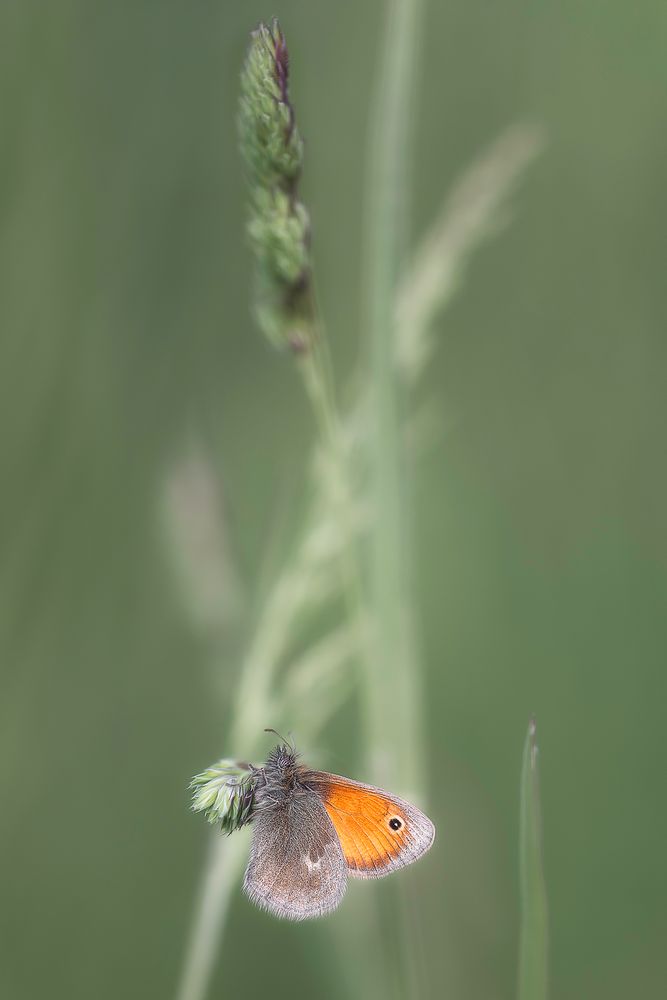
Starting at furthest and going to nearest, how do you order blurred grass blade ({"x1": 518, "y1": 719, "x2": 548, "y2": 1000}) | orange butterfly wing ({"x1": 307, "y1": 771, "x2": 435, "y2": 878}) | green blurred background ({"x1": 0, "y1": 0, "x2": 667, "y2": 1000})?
green blurred background ({"x1": 0, "y1": 0, "x2": 667, "y2": 1000})
orange butterfly wing ({"x1": 307, "y1": 771, "x2": 435, "y2": 878})
blurred grass blade ({"x1": 518, "y1": 719, "x2": 548, "y2": 1000})

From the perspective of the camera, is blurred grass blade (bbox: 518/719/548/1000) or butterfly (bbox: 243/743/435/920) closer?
blurred grass blade (bbox: 518/719/548/1000)

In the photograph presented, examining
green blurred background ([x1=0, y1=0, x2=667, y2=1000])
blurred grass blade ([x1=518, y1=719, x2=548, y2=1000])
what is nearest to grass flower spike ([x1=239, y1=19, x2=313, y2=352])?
Result: green blurred background ([x1=0, y1=0, x2=667, y2=1000])

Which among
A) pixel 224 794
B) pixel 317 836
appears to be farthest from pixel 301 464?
pixel 224 794

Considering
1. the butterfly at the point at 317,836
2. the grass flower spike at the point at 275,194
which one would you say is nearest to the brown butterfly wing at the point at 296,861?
the butterfly at the point at 317,836

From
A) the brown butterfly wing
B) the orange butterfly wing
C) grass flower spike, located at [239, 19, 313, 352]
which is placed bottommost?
the brown butterfly wing

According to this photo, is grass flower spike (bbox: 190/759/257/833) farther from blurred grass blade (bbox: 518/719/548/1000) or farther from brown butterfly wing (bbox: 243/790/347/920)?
blurred grass blade (bbox: 518/719/548/1000)

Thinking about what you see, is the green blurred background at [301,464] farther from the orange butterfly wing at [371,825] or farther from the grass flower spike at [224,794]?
the grass flower spike at [224,794]

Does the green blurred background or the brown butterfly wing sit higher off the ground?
the green blurred background

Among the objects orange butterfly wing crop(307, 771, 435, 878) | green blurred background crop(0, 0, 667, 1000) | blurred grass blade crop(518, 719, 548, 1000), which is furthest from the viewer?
green blurred background crop(0, 0, 667, 1000)
